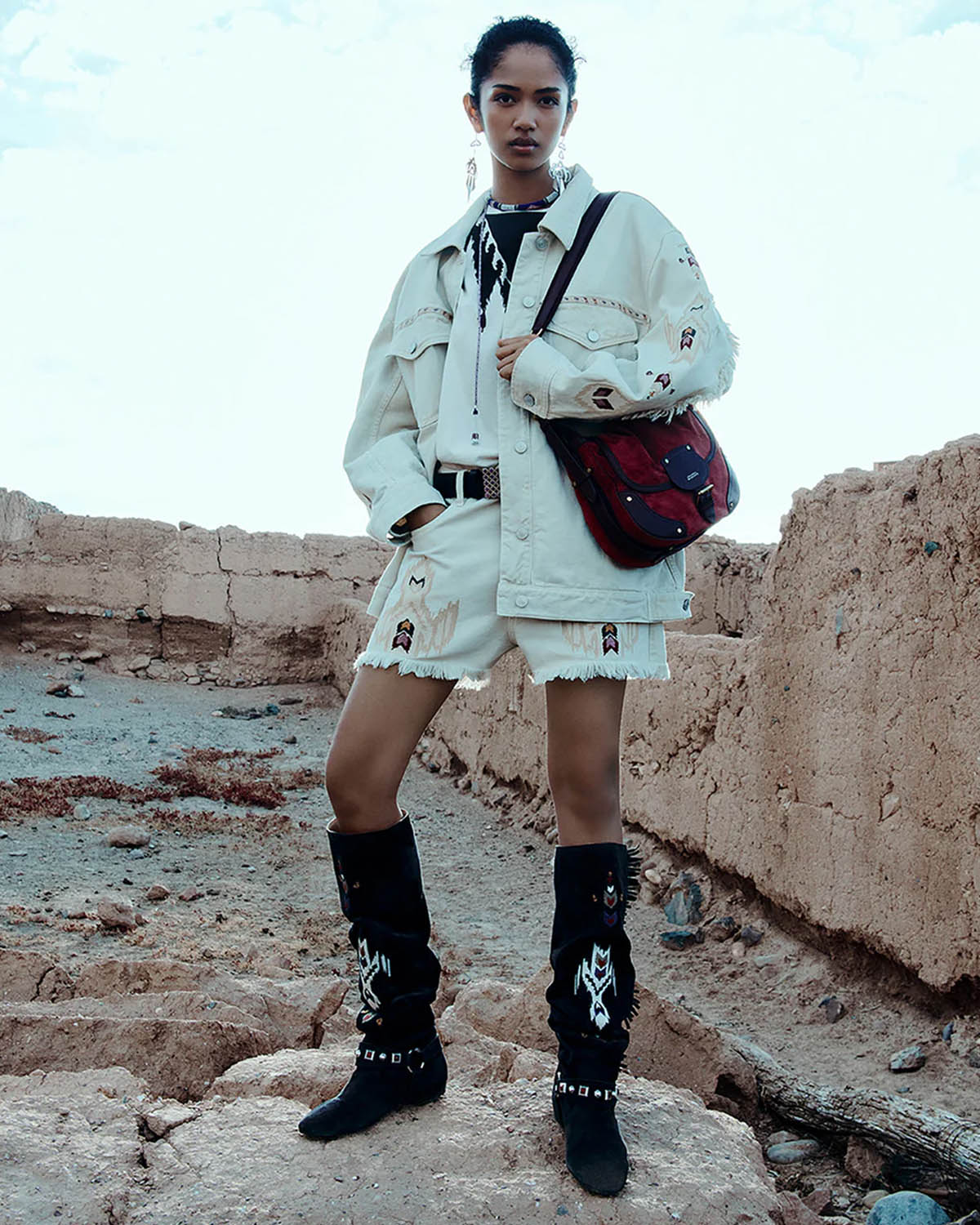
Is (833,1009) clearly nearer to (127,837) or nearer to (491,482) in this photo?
(491,482)

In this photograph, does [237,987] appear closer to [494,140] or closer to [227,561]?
[494,140]

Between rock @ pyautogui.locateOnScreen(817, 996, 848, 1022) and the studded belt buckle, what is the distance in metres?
2.08

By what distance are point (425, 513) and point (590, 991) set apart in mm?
804

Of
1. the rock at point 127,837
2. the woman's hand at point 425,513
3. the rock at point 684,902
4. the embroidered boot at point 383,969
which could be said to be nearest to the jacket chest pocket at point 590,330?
the woman's hand at point 425,513

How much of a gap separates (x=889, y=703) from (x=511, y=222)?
→ 5.89 ft

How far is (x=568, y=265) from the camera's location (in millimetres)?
1862

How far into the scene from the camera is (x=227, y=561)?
10.7 meters

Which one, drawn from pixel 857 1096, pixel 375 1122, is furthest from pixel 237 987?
pixel 857 1096

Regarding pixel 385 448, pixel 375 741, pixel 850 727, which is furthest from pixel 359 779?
pixel 850 727

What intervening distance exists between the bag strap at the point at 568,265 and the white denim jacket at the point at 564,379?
13mm

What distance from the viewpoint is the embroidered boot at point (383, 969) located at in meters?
1.83

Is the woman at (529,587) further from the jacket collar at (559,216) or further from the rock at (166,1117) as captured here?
→ the rock at (166,1117)

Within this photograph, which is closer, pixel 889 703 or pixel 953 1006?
pixel 953 1006

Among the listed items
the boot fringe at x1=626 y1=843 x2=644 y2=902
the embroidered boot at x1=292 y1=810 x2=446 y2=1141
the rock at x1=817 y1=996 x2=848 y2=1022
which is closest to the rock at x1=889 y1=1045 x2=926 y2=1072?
the rock at x1=817 y1=996 x2=848 y2=1022
